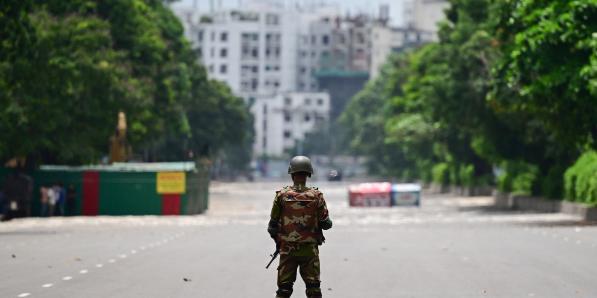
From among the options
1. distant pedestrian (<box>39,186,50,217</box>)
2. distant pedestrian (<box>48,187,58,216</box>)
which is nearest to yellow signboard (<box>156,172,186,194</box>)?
distant pedestrian (<box>48,187,58,216</box>)

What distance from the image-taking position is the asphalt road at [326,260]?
20.6 meters

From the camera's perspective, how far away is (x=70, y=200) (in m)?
56.2

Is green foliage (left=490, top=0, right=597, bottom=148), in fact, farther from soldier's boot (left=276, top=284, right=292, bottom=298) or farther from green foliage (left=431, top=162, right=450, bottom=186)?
green foliage (left=431, top=162, right=450, bottom=186)

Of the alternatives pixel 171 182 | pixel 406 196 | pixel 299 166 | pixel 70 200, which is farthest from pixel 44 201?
pixel 299 166

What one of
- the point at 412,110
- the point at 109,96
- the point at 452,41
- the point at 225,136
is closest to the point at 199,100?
the point at 225,136

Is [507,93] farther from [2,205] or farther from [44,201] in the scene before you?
[2,205]

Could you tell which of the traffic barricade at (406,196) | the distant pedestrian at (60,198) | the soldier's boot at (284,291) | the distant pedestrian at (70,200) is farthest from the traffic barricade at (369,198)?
the soldier's boot at (284,291)

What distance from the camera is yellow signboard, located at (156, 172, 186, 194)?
55.8 metres

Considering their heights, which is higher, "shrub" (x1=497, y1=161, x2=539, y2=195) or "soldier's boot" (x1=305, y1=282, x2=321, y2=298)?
"shrub" (x1=497, y1=161, x2=539, y2=195)

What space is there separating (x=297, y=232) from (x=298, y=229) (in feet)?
0.10

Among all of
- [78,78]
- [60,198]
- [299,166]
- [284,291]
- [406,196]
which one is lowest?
[406,196]

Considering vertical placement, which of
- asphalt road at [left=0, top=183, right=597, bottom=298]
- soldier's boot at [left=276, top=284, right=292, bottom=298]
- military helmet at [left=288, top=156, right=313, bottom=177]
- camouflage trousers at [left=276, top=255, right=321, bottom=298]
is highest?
military helmet at [left=288, top=156, right=313, bottom=177]

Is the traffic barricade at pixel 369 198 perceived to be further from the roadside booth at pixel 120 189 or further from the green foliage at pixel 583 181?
the green foliage at pixel 583 181

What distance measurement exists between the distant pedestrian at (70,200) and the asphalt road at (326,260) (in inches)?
380
